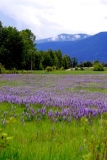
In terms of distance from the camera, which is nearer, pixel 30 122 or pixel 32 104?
pixel 30 122

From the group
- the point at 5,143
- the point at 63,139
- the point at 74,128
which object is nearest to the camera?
the point at 5,143

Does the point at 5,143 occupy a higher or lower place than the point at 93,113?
higher

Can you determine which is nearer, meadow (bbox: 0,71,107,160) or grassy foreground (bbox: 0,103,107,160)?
meadow (bbox: 0,71,107,160)

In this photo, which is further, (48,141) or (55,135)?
(55,135)

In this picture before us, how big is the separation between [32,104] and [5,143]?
21.8ft

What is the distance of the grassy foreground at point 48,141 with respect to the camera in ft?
12.4

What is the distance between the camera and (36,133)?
571cm

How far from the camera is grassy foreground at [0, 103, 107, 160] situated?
3.79m

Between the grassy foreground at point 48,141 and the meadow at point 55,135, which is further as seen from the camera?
the grassy foreground at point 48,141

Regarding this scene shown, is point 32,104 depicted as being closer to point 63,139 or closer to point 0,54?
point 63,139

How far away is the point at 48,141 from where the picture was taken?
206 inches

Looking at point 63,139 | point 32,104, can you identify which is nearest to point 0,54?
point 32,104

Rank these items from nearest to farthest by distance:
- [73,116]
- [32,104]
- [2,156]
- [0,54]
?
[2,156], [73,116], [32,104], [0,54]

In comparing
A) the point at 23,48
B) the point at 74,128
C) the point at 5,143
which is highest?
the point at 23,48
